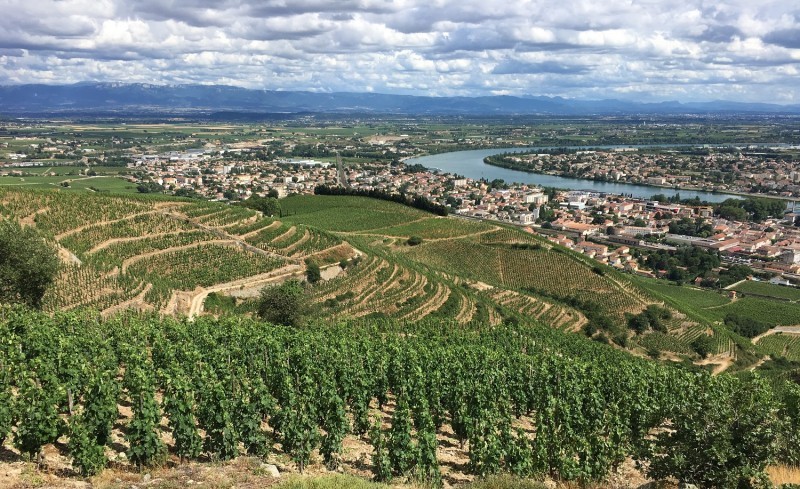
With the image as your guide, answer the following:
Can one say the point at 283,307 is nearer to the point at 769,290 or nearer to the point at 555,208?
the point at 769,290

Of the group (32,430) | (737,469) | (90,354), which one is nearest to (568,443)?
(737,469)

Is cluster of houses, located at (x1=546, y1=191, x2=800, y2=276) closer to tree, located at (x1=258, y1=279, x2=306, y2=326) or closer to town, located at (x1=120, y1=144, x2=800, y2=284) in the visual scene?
town, located at (x1=120, y1=144, x2=800, y2=284)

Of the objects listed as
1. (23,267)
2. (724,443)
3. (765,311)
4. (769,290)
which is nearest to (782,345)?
(765,311)

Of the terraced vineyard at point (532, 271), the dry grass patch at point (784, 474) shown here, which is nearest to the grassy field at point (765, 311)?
the terraced vineyard at point (532, 271)

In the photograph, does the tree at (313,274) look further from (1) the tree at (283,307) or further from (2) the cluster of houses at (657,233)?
(2) the cluster of houses at (657,233)

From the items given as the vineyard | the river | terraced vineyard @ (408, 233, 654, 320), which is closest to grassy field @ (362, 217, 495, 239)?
terraced vineyard @ (408, 233, 654, 320)

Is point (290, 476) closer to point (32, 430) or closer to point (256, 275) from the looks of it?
point (32, 430)
